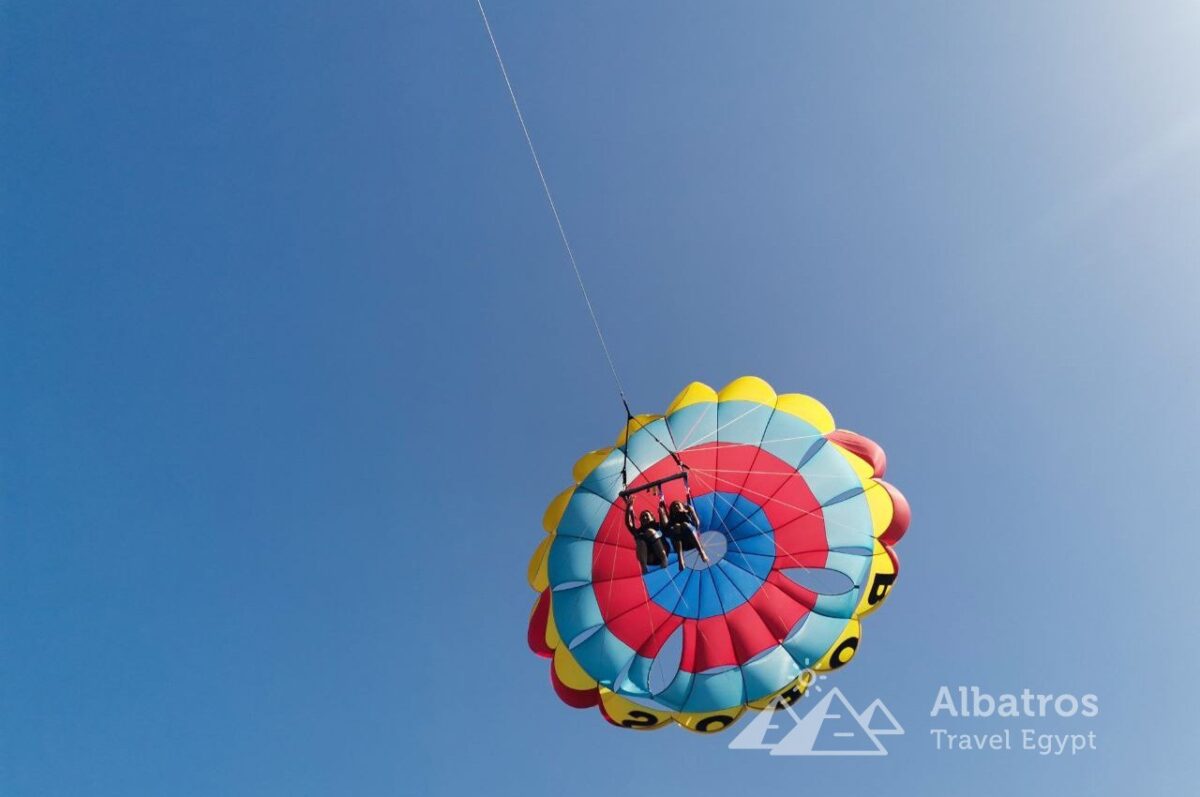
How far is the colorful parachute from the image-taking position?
7.29 m

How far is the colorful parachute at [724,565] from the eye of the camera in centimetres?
729

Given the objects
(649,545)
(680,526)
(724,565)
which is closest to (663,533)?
(680,526)

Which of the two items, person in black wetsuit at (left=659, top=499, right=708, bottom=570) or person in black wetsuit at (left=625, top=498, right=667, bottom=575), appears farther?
person in black wetsuit at (left=659, top=499, right=708, bottom=570)

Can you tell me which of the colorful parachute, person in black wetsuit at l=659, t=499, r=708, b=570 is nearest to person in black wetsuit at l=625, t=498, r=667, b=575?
person in black wetsuit at l=659, t=499, r=708, b=570

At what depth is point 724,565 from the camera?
26.3 ft

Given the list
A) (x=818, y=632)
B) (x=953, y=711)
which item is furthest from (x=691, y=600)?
(x=953, y=711)

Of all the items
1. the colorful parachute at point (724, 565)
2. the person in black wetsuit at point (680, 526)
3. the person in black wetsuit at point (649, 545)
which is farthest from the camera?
the colorful parachute at point (724, 565)

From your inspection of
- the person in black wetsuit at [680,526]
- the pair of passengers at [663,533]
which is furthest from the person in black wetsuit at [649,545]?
the person in black wetsuit at [680,526]

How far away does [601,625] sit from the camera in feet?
25.4

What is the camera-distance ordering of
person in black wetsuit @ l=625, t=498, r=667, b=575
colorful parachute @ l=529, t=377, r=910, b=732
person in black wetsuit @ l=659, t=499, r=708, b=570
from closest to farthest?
person in black wetsuit @ l=625, t=498, r=667, b=575
person in black wetsuit @ l=659, t=499, r=708, b=570
colorful parachute @ l=529, t=377, r=910, b=732

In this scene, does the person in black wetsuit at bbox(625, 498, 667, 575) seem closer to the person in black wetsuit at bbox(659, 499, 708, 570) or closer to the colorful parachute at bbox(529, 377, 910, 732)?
the person in black wetsuit at bbox(659, 499, 708, 570)

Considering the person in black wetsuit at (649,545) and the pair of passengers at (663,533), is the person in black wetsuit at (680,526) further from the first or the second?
the person in black wetsuit at (649,545)

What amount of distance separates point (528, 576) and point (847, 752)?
5.07 m

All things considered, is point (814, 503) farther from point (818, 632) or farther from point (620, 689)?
point (620, 689)
